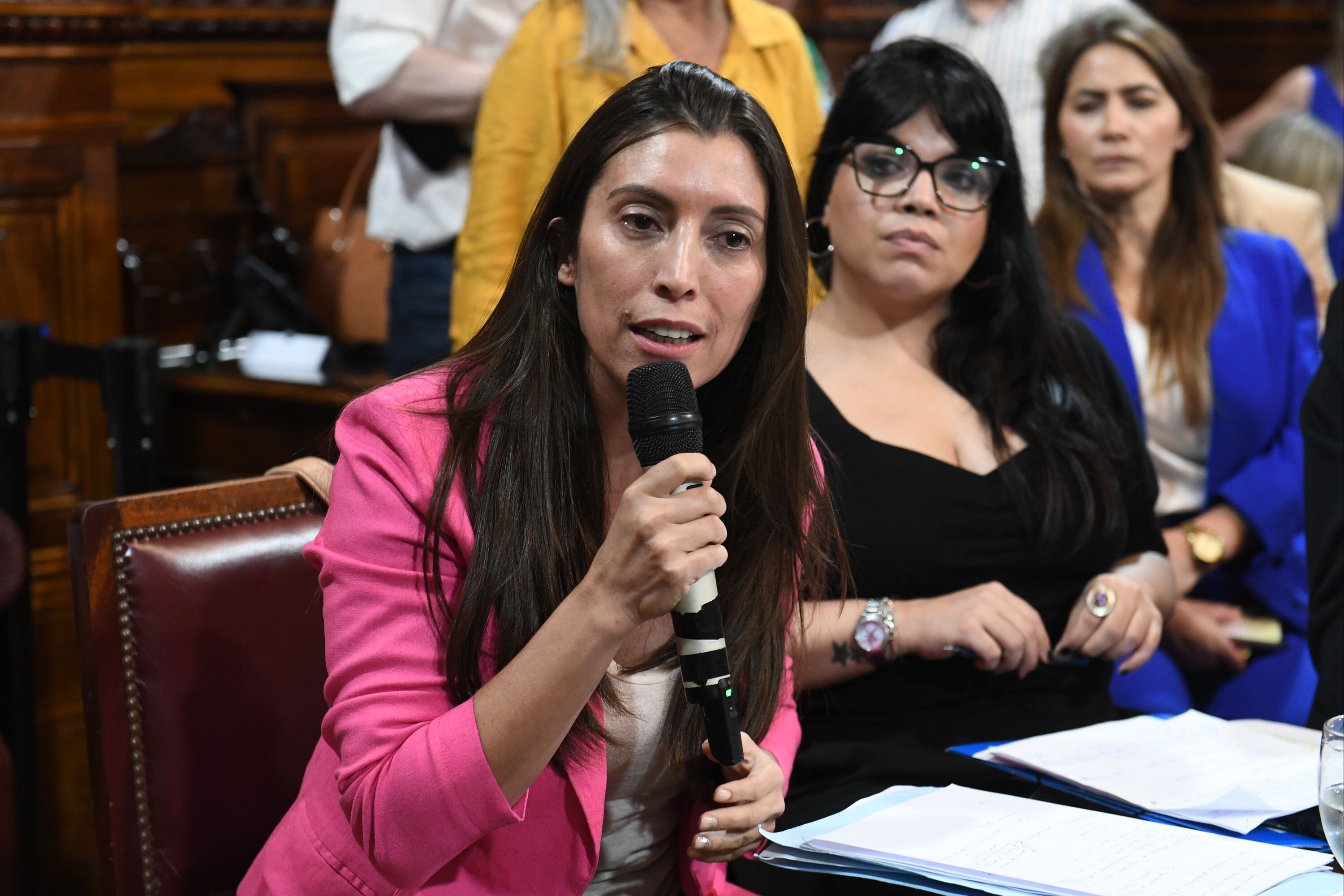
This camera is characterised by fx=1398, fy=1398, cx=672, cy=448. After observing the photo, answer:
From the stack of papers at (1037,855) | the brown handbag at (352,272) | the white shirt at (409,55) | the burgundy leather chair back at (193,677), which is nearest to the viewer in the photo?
the stack of papers at (1037,855)

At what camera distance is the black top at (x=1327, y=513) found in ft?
5.14

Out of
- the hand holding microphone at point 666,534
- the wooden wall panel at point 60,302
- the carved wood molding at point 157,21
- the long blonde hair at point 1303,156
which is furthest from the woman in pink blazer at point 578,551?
the long blonde hair at point 1303,156

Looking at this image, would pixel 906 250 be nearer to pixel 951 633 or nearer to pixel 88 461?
pixel 951 633

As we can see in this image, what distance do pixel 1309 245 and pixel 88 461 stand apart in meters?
2.79

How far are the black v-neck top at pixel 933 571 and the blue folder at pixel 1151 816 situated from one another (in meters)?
0.30

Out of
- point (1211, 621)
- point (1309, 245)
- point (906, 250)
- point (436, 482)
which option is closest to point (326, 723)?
point (436, 482)

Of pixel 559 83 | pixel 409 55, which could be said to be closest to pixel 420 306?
pixel 409 55

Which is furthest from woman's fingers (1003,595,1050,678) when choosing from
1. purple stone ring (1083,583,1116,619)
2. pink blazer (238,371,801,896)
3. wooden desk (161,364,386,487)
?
wooden desk (161,364,386,487)

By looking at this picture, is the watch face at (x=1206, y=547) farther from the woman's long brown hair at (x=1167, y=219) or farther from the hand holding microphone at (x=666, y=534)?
the hand holding microphone at (x=666, y=534)

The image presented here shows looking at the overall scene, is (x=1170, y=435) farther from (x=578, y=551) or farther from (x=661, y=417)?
(x=661, y=417)

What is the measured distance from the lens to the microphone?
3.53 feet

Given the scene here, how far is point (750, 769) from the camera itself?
4.17 feet

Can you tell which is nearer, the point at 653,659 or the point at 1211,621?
the point at 653,659

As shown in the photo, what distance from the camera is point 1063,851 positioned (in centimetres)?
122
